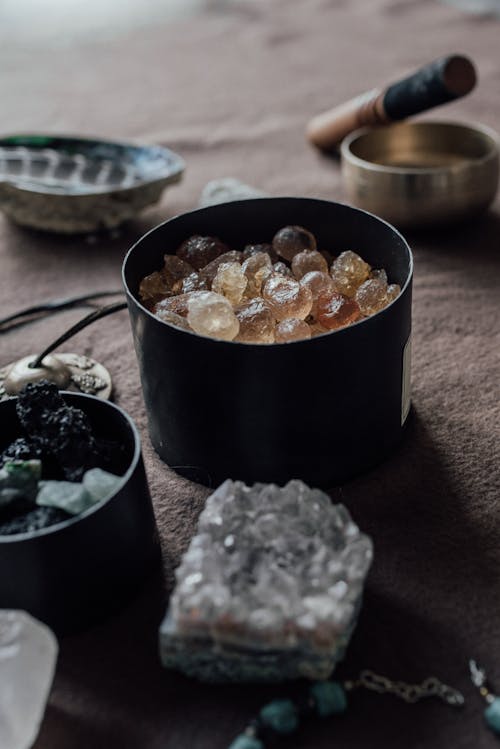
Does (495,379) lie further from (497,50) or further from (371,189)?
(497,50)

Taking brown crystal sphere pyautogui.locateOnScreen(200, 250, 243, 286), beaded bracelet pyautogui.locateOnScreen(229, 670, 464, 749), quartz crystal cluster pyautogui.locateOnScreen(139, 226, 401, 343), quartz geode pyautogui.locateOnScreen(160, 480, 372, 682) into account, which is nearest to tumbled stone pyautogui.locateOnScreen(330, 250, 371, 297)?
quartz crystal cluster pyautogui.locateOnScreen(139, 226, 401, 343)

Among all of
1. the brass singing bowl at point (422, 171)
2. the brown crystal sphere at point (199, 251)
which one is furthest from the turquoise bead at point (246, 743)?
the brass singing bowl at point (422, 171)

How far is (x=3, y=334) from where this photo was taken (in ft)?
3.58

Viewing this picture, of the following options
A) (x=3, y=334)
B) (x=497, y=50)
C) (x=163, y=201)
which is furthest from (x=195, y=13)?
(x=3, y=334)

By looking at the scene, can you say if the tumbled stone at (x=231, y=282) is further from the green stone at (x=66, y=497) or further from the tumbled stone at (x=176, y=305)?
the green stone at (x=66, y=497)

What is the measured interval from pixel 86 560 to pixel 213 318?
0.24 metres

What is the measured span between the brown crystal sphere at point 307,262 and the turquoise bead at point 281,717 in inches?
Answer: 16.6

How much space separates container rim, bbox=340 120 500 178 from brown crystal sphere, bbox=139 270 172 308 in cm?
42

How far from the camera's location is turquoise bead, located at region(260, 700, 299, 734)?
0.60m

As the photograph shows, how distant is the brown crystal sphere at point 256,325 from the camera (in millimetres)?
787

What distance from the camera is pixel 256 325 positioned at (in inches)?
31.0

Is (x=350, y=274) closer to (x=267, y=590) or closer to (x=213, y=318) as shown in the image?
(x=213, y=318)

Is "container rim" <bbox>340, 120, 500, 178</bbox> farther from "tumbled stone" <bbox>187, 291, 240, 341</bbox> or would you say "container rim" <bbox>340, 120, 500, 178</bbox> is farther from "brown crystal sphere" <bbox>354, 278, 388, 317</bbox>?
"tumbled stone" <bbox>187, 291, 240, 341</bbox>

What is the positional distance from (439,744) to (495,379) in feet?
1.45
